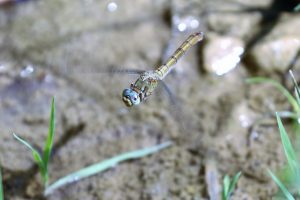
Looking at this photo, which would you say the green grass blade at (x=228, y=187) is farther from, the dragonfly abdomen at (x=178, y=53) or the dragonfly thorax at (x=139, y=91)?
the dragonfly abdomen at (x=178, y=53)

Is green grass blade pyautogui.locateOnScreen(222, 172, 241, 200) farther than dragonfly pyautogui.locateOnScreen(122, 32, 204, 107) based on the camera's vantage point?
No

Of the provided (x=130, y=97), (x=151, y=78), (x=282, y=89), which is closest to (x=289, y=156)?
(x=282, y=89)

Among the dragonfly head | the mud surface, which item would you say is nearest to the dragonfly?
the dragonfly head

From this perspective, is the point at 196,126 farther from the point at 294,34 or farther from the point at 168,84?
the point at 294,34

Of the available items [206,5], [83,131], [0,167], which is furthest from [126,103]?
[206,5]

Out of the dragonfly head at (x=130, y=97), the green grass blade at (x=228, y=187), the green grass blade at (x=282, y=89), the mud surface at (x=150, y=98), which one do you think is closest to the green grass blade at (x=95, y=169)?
the mud surface at (x=150, y=98)

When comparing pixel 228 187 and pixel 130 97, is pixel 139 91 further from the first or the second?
pixel 228 187

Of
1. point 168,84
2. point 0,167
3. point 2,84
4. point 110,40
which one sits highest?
point 110,40

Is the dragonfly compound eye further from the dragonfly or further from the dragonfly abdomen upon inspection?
the dragonfly abdomen
